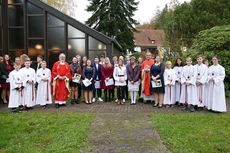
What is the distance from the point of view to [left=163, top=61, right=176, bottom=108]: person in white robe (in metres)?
8.52

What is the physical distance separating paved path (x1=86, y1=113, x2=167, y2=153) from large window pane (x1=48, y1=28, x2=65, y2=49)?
384 inches

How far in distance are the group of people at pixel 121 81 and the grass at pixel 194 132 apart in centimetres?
126

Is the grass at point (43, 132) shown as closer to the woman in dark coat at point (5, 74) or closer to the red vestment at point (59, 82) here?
the red vestment at point (59, 82)

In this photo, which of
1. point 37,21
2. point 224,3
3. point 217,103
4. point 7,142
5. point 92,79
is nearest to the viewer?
point 7,142

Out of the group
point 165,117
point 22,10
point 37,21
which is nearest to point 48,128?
point 165,117

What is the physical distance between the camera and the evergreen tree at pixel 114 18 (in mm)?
25984

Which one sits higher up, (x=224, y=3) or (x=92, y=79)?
(x=224, y=3)

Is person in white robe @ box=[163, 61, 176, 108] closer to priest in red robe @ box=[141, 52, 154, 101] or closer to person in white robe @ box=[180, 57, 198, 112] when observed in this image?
person in white robe @ box=[180, 57, 198, 112]

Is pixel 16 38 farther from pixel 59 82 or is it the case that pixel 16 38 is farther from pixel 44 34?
pixel 59 82

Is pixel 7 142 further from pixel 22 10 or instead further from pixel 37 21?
pixel 22 10

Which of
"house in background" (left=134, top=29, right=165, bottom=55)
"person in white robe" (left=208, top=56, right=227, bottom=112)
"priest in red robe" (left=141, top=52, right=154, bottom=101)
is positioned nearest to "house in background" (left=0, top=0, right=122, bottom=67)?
"priest in red robe" (left=141, top=52, right=154, bottom=101)

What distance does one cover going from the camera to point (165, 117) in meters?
6.83

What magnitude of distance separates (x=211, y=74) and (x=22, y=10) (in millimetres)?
14313

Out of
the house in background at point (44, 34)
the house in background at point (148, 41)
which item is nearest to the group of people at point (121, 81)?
the house in background at point (44, 34)
